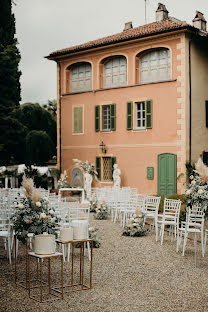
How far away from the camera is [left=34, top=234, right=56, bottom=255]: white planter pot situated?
6.43m

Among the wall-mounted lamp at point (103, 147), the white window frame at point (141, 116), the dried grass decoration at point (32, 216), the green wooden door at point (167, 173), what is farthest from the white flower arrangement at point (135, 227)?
the wall-mounted lamp at point (103, 147)

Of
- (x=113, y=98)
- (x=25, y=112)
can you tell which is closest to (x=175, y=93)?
(x=113, y=98)

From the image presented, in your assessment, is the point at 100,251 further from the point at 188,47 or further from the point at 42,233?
the point at 188,47

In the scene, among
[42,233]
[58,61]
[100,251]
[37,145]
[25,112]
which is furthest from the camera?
[25,112]

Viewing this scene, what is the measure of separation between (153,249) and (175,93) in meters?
11.4

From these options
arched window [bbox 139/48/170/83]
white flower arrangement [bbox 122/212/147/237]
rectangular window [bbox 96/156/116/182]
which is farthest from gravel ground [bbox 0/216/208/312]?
rectangular window [bbox 96/156/116/182]

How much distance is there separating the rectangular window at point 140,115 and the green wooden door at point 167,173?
1.73 metres

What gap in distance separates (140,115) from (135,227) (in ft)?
34.6

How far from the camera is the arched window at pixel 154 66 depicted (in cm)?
2128

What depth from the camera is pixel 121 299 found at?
6488 mm

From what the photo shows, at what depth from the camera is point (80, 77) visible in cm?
2448

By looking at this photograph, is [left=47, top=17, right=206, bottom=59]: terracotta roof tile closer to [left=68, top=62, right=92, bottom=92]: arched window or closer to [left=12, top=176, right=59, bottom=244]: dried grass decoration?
[left=68, top=62, right=92, bottom=92]: arched window

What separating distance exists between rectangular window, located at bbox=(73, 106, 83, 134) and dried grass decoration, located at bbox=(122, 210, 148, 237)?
12.4 meters

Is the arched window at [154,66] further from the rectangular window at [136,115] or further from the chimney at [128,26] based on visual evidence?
the chimney at [128,26]
